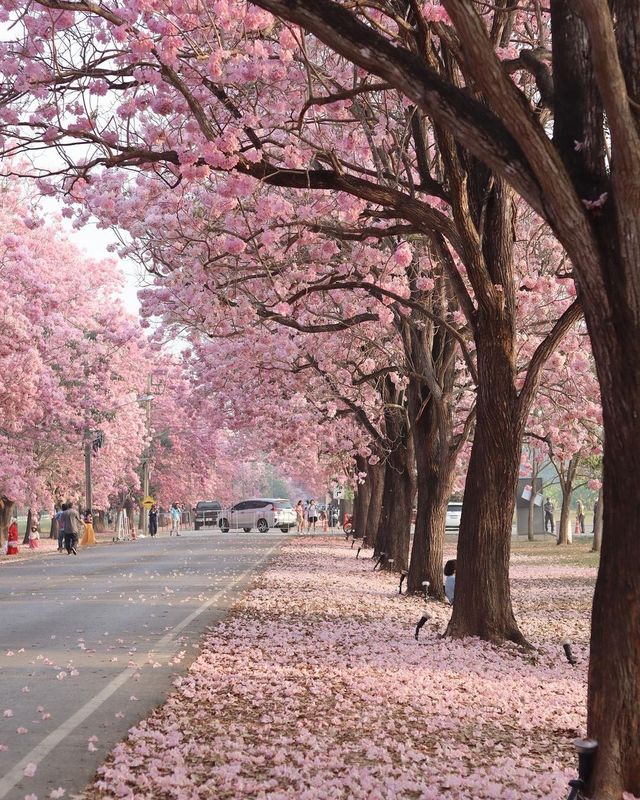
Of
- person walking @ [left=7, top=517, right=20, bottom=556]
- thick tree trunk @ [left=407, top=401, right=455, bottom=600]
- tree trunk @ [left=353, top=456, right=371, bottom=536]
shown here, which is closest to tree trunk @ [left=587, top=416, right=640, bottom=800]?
thick tree trunk @ [left=407, top=401, right=455, bottom=600]

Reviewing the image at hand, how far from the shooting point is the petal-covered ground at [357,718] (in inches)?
265

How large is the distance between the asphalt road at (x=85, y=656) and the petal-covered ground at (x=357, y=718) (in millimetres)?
297

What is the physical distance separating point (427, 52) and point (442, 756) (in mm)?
6437

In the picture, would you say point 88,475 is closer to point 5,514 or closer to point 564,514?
point 5,514

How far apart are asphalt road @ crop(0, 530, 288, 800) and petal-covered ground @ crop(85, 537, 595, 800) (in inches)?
11.7

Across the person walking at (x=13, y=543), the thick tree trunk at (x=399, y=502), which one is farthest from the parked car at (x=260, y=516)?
the thick tree trunk at (x=399, y=502)

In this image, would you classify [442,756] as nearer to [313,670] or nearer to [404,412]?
[313,670]

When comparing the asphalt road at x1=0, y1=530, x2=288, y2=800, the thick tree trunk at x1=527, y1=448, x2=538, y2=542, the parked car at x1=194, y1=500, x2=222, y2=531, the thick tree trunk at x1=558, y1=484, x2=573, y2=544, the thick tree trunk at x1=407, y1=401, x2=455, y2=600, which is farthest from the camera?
the parked car at x1=194, y1=500, x2=222, y2=531

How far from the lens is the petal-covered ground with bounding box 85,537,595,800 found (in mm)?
6734

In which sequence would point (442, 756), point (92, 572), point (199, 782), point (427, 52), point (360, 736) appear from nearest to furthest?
1. point (199, 782)
2. point (442, 756)
3. point (360, 736)
4. point (427, 52)
5. point (92, 572)

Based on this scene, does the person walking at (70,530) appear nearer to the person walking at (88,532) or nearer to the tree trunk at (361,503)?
the person walking at (88,532)

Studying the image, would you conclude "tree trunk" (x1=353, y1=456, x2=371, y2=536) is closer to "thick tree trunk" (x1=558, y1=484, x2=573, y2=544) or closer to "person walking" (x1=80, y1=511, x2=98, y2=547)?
"thick tree trunk" (x1=558, y1=484, x2=573, y2=544)

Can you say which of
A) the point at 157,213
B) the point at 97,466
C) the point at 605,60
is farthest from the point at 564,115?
the point at 97,466

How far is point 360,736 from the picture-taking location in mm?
8211
